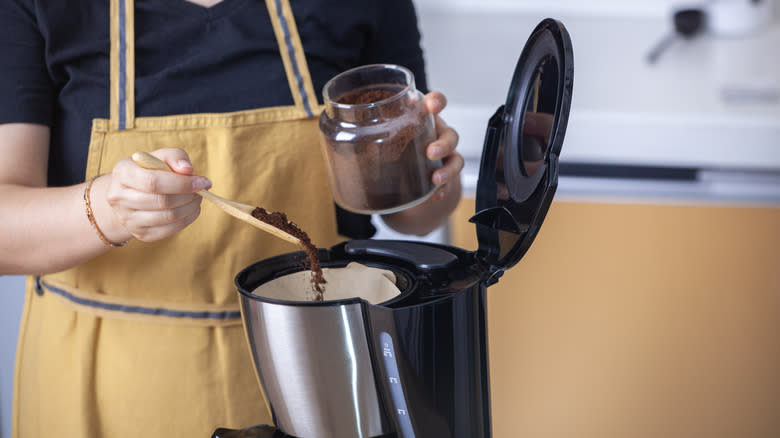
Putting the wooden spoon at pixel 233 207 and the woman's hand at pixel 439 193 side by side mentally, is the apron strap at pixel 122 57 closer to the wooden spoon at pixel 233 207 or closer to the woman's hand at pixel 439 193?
the wooden spoon at pixel 233 207

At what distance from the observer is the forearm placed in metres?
0.60

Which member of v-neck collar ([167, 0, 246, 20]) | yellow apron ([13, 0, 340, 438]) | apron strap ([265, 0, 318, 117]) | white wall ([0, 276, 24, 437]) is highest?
v-neck collar ([167, 0, 246, 20])

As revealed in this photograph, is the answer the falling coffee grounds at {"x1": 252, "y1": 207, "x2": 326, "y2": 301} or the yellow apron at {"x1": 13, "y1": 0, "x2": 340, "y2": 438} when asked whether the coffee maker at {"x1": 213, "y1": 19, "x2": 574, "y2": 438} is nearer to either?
the falling coffee grounds at {"x1": 252, "y1": 207, "x2": 326, "y2": 301}

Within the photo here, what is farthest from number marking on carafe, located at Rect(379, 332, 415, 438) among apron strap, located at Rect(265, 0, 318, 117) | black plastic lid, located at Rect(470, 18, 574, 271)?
apron strap, located at Rect(265, 0, 318, 117)

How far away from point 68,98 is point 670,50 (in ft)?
4.04

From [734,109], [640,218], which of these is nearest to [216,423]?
[640,218]

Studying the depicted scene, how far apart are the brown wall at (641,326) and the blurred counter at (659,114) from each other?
80 mm

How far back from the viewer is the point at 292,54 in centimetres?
75

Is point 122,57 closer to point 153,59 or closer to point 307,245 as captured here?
point 153,59

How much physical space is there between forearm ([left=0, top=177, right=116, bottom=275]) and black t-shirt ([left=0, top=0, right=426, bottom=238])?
96 millimetres

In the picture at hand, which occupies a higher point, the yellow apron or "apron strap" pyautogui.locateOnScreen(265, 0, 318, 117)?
"apron strap" pyautogui.locateOnScreen(265, 0, 318, 117)

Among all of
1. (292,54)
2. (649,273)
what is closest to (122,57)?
(292,54)

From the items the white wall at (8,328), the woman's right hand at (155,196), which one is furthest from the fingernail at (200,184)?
the white wall at (8,328)

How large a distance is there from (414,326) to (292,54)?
40 cm
